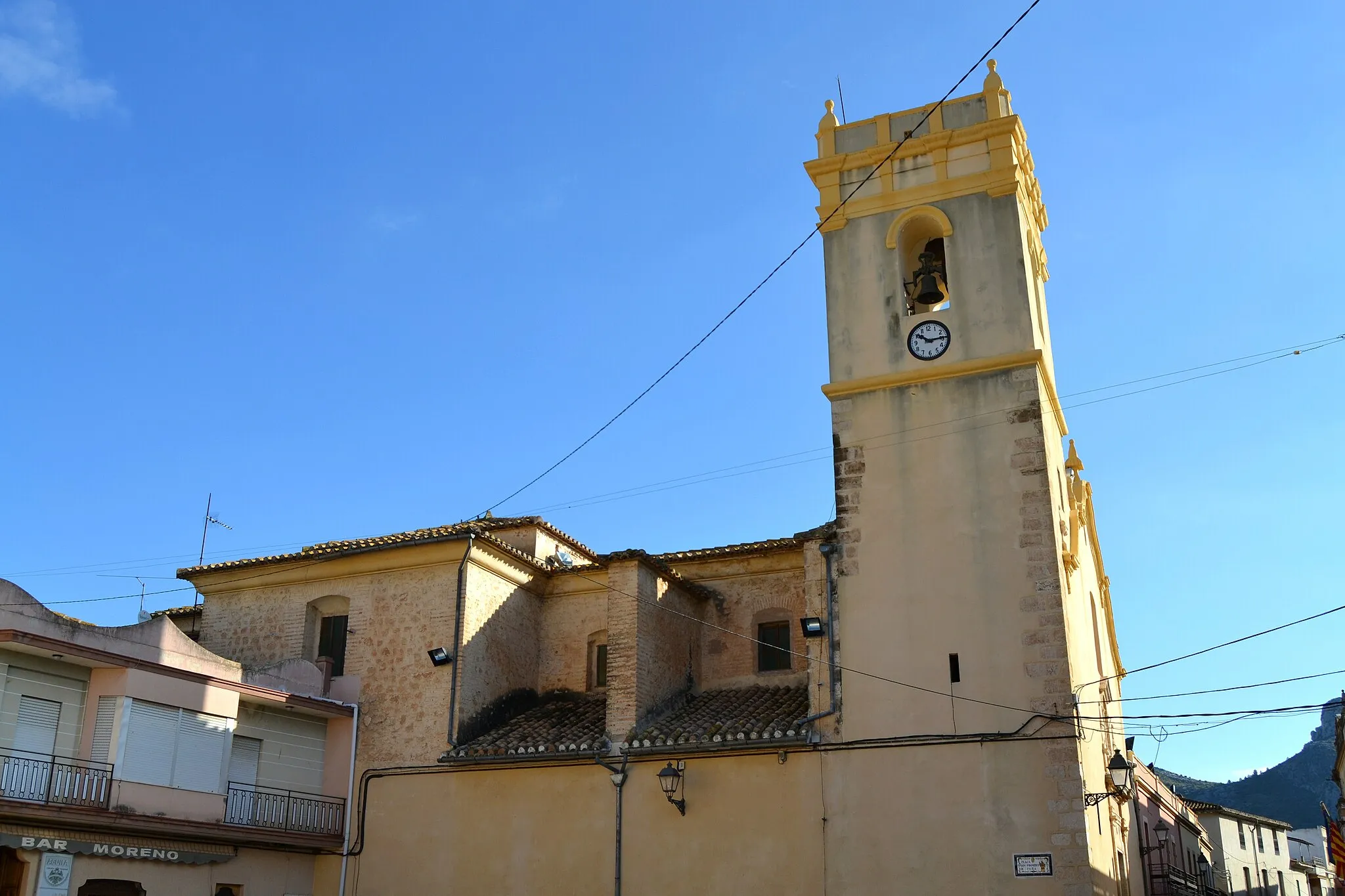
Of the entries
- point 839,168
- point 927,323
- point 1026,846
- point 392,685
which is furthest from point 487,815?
point 839,168

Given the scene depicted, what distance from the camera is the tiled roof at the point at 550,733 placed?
17672 mm

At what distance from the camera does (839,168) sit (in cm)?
1841

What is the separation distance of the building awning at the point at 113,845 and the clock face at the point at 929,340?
12374 mm

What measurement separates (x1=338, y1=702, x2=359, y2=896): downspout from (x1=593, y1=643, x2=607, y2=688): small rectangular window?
406cm

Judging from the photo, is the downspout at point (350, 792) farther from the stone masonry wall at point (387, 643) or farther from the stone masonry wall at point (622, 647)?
the stone masonry wall at point (622, 647)

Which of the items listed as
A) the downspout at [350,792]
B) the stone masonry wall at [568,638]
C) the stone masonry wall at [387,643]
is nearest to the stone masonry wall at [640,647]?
the stone masonry wall at [568,638]

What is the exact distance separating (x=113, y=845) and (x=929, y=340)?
A: 519 inches

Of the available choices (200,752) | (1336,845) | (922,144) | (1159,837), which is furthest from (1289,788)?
(200,752)

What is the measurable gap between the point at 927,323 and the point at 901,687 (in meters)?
5.24

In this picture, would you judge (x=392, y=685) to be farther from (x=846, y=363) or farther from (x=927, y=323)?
(x=927, y=323)

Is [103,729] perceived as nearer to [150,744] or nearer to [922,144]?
[150,744]

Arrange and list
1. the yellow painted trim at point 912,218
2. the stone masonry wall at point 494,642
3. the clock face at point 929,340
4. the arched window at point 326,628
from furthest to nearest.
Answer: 1. the arched window at point 326,628
2. the stone masonry wall at point 494,642
3. the yellow painted trim at point 912,218
4. the clock face at point 929,340

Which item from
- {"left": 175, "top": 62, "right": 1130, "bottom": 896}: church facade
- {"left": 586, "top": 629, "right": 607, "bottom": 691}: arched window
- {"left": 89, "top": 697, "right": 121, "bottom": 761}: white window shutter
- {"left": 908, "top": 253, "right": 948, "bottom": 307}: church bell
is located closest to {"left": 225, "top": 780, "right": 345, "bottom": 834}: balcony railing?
{"left": 175, "top": 62, "right": 1130, "bottom": 896}: church facade

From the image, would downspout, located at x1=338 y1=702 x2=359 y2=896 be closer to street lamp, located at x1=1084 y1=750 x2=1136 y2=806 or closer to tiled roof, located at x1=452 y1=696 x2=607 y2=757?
tiled roof, located at x1=452 y1=696 x2=607 y2=757
